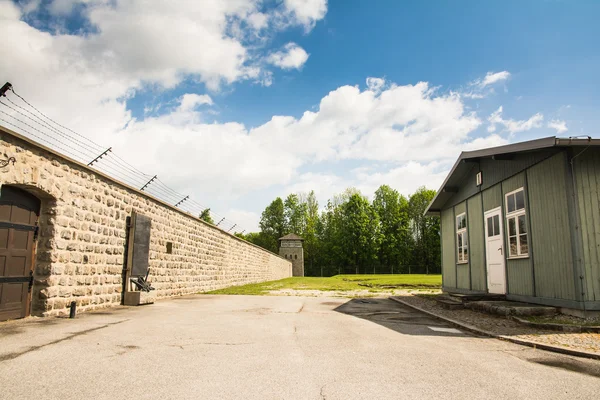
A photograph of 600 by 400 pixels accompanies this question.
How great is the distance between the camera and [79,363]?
161 inches

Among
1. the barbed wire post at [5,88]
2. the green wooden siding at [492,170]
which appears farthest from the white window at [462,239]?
the barbed wire post at [5,88]

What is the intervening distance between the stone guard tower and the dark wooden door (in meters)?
50.9

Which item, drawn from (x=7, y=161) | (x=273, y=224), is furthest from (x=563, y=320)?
(x=273, y=224)

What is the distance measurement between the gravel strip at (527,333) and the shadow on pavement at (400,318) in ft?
1.89

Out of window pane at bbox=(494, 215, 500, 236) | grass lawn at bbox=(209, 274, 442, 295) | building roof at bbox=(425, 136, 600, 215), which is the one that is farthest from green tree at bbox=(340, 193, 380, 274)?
window pane at bbox=(494, 215, 500, 236)

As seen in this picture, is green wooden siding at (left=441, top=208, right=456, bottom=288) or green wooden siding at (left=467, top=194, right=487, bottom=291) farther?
green wooden siding at (left=441, top=208, right=456, bottom=288)

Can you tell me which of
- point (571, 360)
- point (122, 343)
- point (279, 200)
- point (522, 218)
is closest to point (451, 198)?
point (522, 218)

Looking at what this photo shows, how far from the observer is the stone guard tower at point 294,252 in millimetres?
57406

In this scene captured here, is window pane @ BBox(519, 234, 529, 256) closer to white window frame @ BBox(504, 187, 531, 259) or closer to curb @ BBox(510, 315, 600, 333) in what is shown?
white window frame @ BBox(504, 187, 531, 259)

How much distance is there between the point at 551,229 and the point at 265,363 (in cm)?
729

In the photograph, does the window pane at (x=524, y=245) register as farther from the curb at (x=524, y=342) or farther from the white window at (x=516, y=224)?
the curb at (x=524, y=342)

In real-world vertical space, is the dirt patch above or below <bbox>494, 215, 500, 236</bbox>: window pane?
below

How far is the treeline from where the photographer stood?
59.0m

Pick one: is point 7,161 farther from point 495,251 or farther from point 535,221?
point 495,251
